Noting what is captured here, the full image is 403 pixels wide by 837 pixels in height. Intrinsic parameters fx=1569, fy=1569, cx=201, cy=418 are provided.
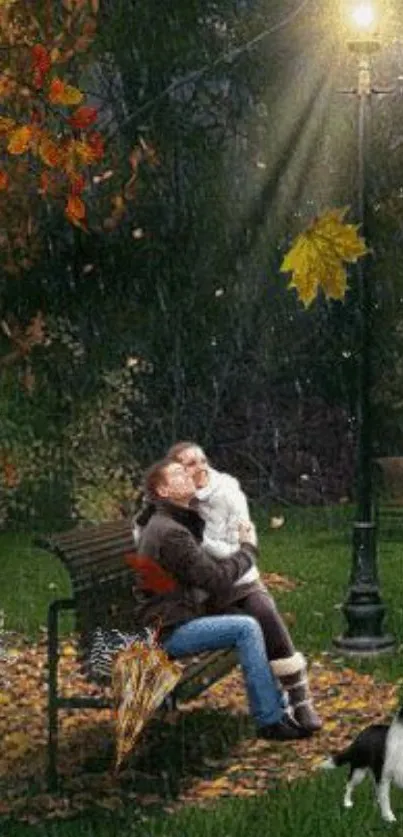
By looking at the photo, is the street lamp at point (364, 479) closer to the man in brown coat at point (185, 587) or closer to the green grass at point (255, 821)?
the man in brown coat at point (185, 587)

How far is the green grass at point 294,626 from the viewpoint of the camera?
20.6ft

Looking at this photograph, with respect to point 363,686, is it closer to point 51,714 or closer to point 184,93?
point 51,714

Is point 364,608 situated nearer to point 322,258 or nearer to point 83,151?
point 322,258

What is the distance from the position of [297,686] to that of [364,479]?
10.1 feet

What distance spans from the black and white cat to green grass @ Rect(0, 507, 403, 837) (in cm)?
8

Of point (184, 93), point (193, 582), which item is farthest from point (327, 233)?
point (184, 93)

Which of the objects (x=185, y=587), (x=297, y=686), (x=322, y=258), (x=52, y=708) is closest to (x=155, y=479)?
(x=185, y=587)

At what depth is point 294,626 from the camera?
36.6ft

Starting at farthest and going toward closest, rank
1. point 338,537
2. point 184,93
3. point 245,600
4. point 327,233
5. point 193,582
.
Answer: point 184,93 < point 338,537 < point 245,600 < point 193,582 < point 327,233

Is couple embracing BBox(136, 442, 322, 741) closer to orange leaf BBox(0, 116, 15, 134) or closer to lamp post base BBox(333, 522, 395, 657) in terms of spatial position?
orange leaf BBox(0, 116, 15, 134)

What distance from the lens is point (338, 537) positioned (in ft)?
58.9

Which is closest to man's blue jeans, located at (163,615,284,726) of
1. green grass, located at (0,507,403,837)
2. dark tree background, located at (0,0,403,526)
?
green grass, located at (0,507,403,837)

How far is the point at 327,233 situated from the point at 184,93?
13.4 meters

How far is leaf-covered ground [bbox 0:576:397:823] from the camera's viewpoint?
6875mm
